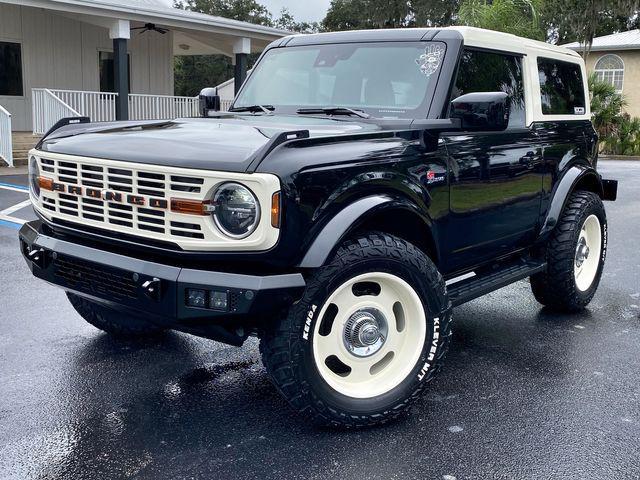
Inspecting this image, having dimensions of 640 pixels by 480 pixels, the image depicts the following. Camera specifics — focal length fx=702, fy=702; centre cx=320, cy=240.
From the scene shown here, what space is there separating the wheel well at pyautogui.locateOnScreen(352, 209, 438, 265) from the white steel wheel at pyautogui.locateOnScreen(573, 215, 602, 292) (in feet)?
7.13

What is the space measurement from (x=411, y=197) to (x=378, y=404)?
104 cm

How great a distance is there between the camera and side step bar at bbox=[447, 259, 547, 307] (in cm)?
402

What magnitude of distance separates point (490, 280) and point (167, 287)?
86.5 inches

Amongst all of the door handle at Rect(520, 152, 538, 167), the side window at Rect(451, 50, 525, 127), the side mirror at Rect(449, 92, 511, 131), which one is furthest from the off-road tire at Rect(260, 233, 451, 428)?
the door handle at Rect(520, 152, 538, 167)

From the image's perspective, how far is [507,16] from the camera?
659 inches

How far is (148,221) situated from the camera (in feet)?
10.2

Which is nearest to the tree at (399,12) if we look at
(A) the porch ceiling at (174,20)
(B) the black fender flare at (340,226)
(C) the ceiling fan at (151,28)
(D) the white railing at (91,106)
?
(A) the porch ceiling at (174,20)

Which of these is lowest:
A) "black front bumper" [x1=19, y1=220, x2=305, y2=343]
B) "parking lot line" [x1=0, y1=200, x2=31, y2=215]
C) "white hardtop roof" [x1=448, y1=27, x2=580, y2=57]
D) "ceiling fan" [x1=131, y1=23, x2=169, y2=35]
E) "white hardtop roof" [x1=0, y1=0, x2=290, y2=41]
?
Result: "parking lot line" [x1=0, y1=200, x2=31, y2=215]

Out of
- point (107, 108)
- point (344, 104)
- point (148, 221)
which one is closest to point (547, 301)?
point (344, 104)

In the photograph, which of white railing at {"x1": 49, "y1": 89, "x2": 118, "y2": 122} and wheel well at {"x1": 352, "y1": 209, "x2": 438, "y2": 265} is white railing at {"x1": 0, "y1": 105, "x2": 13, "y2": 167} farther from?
wheel well at {"x1": 352, "y1": 209, "x2": 438, "y2": 265}

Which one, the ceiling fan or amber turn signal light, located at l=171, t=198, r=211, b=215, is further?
the ceiling fan

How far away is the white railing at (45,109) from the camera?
1638 cm

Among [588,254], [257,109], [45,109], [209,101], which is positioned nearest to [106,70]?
[45,109]

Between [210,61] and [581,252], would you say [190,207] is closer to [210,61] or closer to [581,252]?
[581,252]
